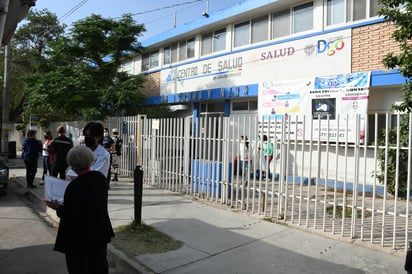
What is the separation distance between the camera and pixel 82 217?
316cm

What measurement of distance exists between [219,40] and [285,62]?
12.7 ft

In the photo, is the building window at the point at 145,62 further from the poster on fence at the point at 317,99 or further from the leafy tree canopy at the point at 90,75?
the poster on fence at the point at 317,99

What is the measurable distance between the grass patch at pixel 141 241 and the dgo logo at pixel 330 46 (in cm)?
800

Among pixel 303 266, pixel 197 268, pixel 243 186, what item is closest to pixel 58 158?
pixel 243 186

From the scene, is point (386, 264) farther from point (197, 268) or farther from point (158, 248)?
point (158, 248)

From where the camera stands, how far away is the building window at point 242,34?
13922mm

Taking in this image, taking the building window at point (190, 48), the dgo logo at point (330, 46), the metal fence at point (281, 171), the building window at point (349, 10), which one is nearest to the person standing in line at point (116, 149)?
the metal fence at point (281, 171)

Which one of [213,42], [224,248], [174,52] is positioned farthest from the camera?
[174,52]

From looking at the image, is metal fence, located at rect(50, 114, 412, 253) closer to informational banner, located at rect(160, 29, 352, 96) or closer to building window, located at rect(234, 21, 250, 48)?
informational banner, located at rect(160, 29, 352, 96)

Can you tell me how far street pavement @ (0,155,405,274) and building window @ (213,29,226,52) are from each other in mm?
9165

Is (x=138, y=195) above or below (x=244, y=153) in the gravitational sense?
below

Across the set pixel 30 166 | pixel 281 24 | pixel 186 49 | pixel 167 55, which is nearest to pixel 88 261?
pixel 30 166

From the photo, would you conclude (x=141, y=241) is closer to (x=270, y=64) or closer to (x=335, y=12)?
(x=270, y=64)

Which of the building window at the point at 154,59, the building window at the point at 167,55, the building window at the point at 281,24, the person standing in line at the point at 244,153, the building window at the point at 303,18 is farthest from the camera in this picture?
the building window at the point at 154,59
